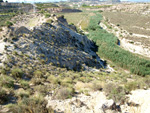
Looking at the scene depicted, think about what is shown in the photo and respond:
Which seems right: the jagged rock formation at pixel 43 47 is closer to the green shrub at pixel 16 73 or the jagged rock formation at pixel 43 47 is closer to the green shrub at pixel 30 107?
the green shrub at pixel 16 73

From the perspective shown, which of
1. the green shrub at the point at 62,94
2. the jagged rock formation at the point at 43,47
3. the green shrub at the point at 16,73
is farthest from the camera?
the jagged rock formation at the point at 43,47

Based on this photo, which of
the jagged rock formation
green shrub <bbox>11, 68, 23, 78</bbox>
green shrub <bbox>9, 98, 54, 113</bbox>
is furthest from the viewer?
the jagged rock formation

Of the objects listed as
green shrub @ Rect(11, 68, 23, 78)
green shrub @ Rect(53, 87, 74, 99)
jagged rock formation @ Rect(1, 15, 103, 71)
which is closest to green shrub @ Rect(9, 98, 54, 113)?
green shrub @ Rect(53, 87, 74, 99)

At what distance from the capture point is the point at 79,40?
99.6 feet

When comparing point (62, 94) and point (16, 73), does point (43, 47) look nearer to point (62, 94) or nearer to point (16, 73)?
point (16, 73)

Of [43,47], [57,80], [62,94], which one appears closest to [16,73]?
[57,80]

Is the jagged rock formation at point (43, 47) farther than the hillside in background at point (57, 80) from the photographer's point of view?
Yes

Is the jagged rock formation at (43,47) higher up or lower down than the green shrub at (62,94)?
higher up

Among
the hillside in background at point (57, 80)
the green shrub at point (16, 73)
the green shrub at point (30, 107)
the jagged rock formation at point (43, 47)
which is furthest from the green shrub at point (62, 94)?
the jagged rock formation at point (43, 47)

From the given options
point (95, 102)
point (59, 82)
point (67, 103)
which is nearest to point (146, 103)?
point (95, 102)

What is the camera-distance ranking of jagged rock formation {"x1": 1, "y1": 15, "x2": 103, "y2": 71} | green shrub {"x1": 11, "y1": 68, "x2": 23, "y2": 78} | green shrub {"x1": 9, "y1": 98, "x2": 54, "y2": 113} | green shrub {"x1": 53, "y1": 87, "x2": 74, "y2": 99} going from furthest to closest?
jagged rock formation {"x1": 1, "y1": 15, "x2": 103, "y2": 71} < green shrub {"x1": 11, "y1": 68, "x2": 23, "y2": 78} < green shrub {"x1": 53, "y1": 87, "x2": 74, "y2": 99} < green shrub {"x1": 9, "y1": 98, "x2": 54, "y2": 113}

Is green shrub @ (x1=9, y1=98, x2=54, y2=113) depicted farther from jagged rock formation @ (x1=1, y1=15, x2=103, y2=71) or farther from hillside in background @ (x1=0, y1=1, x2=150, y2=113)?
jagged rock formation @ (x1=1, y1=15, x2=103, y2=71)

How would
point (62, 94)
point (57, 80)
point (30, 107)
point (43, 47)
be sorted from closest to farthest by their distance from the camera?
point (30, 107)
point (62, 94)
point (57, 80)
point (43, 47)

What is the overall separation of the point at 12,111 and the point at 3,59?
8719 mm
